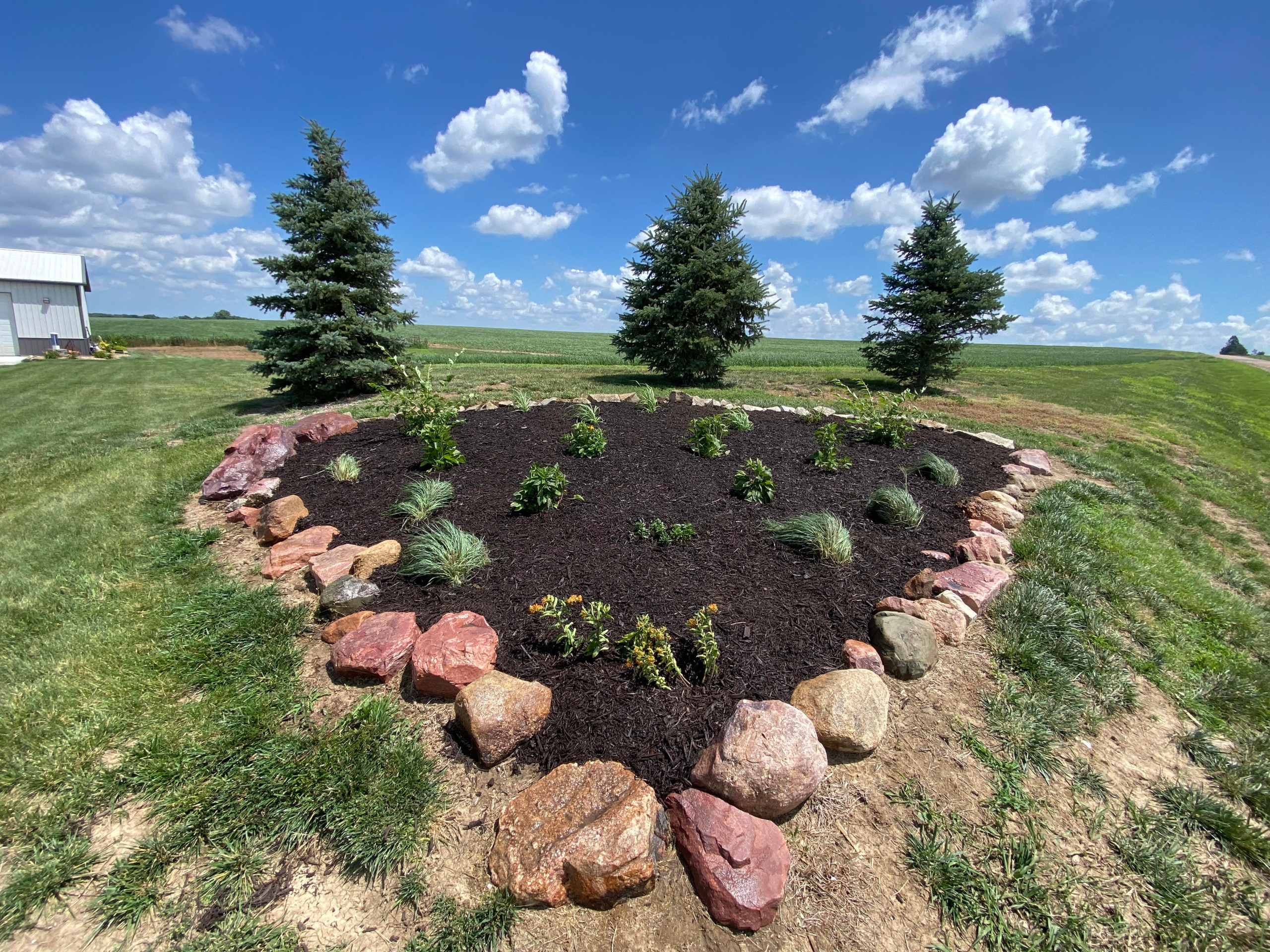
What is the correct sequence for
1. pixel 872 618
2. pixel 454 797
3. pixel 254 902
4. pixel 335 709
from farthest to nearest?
pixel 872 618 → pixel 335 709 → pixel 454 797 → pixel 254 902

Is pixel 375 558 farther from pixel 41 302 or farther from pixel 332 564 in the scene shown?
pixel 41 302

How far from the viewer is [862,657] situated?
280 centimetres

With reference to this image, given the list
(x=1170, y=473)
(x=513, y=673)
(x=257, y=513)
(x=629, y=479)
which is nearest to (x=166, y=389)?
(x=257, y=513)

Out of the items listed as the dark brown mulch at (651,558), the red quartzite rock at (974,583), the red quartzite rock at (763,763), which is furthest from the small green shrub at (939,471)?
the red quartzite rock at (763,763)

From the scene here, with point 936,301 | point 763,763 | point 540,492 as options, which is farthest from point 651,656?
point 936,301

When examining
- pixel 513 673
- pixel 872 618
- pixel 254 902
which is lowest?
pixel 254 902

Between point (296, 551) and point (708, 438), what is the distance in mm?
3885

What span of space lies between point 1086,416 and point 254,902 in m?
15.6

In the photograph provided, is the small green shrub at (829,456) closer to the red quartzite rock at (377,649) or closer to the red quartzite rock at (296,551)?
the red quartzite rock at (377,649)

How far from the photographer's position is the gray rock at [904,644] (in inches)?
111

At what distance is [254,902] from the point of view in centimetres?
183

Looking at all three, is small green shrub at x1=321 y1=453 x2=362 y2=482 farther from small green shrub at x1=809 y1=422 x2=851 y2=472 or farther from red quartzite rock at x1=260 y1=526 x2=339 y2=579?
small green shrub at x1=809 y1=422 x2=851 y2=472

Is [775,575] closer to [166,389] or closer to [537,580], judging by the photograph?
[537,580]

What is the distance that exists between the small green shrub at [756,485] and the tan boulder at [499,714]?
2.64 m
